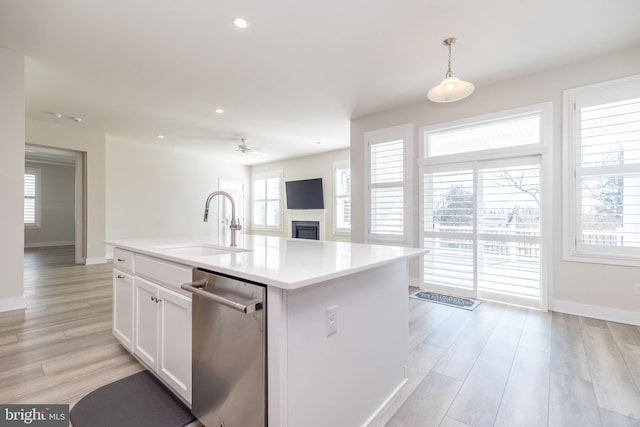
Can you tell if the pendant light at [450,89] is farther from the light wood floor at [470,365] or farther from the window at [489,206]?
the light wood floor at [470,365]

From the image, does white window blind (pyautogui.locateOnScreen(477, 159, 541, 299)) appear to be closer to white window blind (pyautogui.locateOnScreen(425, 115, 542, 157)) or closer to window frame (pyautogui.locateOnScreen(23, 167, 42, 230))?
white window blind (pyautogui.locateOnScreen(425, 115, 542, 157))

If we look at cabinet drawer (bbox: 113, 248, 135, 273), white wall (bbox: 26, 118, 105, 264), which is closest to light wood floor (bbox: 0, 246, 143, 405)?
cabinet drawer (bbox: 113, 248, 135, 273)

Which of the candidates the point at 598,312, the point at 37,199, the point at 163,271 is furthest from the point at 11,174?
the point at 37,199

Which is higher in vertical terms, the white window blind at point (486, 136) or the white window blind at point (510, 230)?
the white window blind at point (486, 136)

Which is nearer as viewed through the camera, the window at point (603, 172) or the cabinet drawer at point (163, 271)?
the cabinet drawer at point (163, 271)

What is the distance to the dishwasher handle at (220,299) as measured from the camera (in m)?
1.06

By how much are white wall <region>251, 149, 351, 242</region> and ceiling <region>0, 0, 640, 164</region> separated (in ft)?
9.42

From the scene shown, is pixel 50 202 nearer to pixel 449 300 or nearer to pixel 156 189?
pixel 156 189

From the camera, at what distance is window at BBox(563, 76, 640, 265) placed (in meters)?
2.81

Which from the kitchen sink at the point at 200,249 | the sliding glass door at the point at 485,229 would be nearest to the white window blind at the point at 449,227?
the sliding glass door at the point at 485,229

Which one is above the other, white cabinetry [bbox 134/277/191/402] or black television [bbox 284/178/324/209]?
black television [bbox 284/178/324/209]

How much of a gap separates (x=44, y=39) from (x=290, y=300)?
360cm

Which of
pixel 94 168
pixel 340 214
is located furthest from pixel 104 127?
pixel 340 214

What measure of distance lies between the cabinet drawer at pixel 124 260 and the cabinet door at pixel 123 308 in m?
0.05
